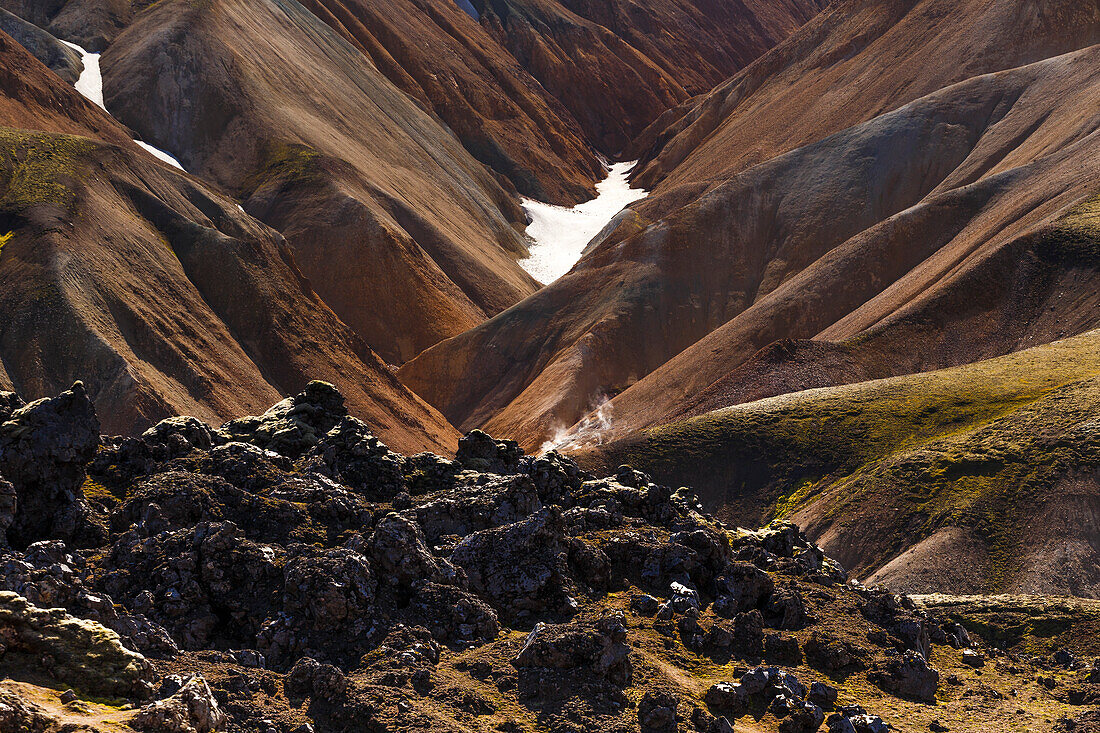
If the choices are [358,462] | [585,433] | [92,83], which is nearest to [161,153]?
[92,83]

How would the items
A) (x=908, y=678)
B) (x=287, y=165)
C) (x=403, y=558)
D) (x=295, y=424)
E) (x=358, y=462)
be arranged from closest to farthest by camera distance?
(x=403, y=558) < (x=908, y=678) < (x=358, y=462) < (x=295, y=424) < (x=287, y=165)

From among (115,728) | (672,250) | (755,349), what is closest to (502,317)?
(672,250)

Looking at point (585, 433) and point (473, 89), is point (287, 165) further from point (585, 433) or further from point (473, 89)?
point (473, 89)

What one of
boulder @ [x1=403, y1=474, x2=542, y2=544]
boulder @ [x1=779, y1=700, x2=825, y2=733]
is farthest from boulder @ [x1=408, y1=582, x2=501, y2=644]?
boulder @ [x1=779, y1=700, x2=825, y2=733]

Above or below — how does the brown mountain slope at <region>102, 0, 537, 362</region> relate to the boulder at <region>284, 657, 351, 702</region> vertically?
above

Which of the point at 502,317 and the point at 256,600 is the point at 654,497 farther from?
the point at 502,317

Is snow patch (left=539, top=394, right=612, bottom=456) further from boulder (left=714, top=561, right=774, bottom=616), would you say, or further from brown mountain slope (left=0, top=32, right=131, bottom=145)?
boulder (left=714, top=561, right=774, bottom=616)

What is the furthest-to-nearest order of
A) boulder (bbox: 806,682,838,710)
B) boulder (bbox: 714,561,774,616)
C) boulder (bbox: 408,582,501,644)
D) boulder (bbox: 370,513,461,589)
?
1. boulder (bbox: 714,561,774,616)
2. boulder (bbox: 806,682,838,710)
3. boulder (bbox: 370,513,461,589)
4. boulder (bbox: 408,582,501,644)
